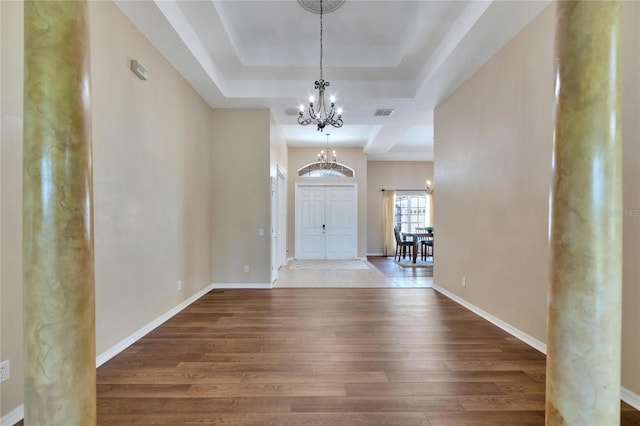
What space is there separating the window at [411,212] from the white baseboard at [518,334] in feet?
17.8

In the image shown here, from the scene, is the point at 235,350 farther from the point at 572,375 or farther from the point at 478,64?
the point at 478,64

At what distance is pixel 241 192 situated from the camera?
5012mm

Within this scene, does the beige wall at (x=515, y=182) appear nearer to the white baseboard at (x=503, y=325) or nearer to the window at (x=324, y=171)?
the white baseboard at (x=503, y=325)

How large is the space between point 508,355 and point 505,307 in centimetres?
74

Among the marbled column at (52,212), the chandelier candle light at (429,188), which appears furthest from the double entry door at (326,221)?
the marbled column at (52,212)

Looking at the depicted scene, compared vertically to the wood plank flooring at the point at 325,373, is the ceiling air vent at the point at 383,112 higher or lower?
higher

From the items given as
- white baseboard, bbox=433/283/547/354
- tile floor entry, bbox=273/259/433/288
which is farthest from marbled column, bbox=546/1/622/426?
tile floor entry, bbox=273/259/433/288

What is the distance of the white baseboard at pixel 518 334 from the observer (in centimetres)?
189

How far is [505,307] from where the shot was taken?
10.3 ft

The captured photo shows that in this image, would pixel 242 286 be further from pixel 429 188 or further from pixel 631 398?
pixel 429 188

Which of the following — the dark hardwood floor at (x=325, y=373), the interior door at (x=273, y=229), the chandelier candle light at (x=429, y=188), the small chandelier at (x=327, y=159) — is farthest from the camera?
the chandelier candle light at (x=429, y=188)

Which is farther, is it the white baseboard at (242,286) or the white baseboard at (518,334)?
the white baseboard at (242,286)

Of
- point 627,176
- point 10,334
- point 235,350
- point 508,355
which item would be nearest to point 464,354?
point 508,355

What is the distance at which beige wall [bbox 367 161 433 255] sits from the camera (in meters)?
9.73
